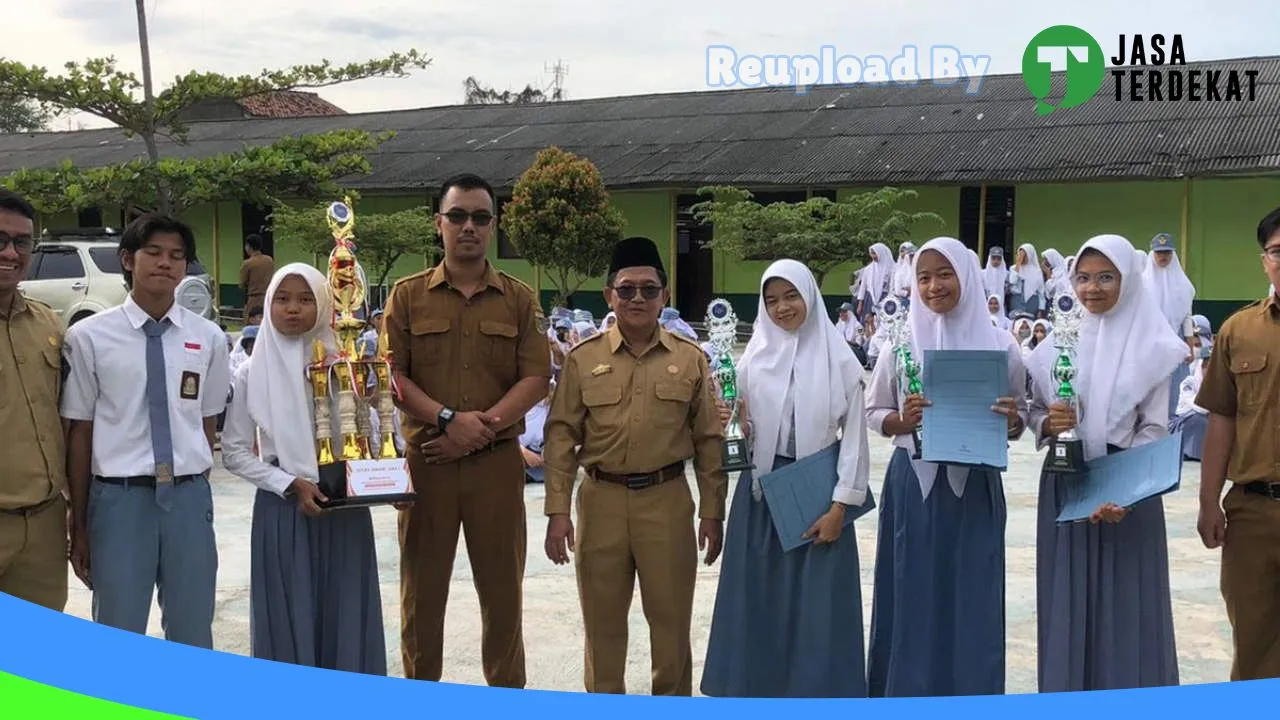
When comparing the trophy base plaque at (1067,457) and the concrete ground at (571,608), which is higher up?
the trophy base plaque at (1067,457)

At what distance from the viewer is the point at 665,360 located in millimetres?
3566

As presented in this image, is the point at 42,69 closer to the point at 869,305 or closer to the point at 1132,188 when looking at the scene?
the point at 869,305

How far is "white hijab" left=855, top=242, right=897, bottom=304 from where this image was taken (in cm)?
1587

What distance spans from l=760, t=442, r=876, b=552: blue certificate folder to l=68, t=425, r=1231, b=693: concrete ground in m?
1.07

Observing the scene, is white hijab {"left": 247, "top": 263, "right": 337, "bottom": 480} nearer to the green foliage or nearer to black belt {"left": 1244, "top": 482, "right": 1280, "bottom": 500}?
black belt {"left": 1244, "top": 482, "right": 1280, "bottom": 500}

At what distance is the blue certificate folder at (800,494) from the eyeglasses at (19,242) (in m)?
2.23

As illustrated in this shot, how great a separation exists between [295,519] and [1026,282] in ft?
45.2

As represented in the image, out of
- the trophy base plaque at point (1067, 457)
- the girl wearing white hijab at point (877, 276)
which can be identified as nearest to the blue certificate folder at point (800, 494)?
the trophy base plaque at point (1067, 457)

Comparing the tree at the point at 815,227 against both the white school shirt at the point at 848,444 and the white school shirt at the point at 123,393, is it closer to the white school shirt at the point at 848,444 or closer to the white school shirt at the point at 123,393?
the white school shirt at the point at 848,444

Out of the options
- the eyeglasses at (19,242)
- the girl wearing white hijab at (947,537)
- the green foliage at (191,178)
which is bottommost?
the girl wearing white hijab at (947,537)

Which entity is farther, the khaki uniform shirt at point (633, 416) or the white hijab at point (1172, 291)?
the white hijab at point (1172, 291)

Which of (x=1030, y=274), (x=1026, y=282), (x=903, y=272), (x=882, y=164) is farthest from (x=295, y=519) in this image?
(x=882, y=164)

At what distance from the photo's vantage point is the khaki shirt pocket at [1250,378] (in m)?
3.23

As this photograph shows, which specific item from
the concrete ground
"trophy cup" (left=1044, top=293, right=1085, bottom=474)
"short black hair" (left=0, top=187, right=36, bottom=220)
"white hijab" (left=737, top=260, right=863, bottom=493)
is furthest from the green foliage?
"trophy cup" (left=1044, top=293, right=1085, bottom=474)
